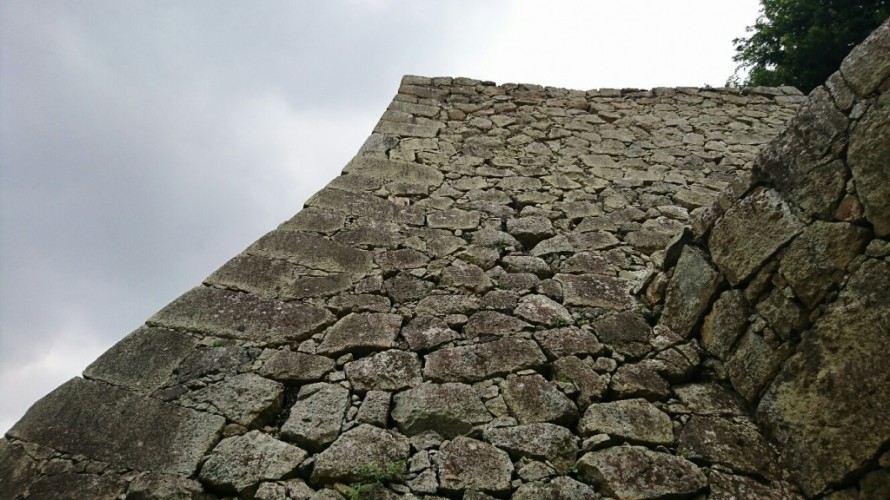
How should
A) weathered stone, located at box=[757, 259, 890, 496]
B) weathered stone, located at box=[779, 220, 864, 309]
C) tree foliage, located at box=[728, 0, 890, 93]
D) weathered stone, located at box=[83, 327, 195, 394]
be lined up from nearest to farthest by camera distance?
1. weathered stone, located at box=[757, 259, 890, 496]
2. weathered stone, located at box=[779, 220, 864, 309]
3. weathered stone, located at box=[83, 327, 195, 394]
4. tree foliage, located at box=[728, 0, 890, 93]

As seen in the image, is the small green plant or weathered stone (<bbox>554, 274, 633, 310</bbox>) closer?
the small green plant

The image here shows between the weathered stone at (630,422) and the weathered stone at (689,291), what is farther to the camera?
the weathered stone at (689,291)

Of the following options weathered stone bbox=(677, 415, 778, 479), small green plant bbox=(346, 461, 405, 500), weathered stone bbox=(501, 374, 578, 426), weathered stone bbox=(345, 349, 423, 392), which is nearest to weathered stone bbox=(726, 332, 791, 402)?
weathered stone bbox=(677, 415, 778, 479)

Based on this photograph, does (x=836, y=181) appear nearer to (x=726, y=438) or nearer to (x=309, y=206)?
(x=726, y=438)

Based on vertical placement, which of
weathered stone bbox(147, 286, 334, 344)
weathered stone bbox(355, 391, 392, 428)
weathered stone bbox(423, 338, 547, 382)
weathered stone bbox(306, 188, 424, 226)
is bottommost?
weathered stone bbox(355, 391, 392, 428)

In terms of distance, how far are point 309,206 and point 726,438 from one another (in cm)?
284

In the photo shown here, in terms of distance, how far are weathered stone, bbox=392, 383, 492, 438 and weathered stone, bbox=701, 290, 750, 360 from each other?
4.28 feet

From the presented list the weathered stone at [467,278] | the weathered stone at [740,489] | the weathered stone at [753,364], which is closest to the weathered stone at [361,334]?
the weathered stone at [467,278]

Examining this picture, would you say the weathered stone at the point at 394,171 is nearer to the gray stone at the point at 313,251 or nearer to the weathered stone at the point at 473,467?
the gray stone at the point at 313,251

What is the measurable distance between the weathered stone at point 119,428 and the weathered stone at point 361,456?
1.74 feet

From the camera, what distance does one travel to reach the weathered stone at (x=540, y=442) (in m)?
2.21

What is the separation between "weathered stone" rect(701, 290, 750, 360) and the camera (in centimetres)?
261

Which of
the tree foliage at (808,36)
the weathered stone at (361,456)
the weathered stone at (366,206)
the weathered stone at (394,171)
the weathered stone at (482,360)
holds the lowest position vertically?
the weathered stone at (361,456)

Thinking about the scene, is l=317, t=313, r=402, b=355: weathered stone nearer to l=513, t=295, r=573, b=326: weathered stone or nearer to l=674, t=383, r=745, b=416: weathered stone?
l=513, t=295, r=573, b=326: weathered stone
